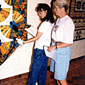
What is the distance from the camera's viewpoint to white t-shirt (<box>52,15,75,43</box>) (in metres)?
1.36

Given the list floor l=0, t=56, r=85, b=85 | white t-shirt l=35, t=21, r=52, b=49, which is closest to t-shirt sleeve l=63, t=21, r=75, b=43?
white t-shirt l=35, t=21, r=52, b=49

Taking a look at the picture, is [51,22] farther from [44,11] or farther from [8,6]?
[8,6]

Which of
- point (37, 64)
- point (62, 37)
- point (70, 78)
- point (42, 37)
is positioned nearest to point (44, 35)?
point (42, 37)

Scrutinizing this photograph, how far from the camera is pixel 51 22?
159cm

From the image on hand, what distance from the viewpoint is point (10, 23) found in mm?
1996

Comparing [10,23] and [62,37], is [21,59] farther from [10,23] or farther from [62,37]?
[62,37]

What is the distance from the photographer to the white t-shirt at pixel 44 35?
151 centimetres

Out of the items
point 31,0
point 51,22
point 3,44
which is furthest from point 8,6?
point 51,22

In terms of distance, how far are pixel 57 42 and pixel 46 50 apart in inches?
6.1

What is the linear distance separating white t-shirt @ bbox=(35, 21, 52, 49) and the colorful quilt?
25.1 inches

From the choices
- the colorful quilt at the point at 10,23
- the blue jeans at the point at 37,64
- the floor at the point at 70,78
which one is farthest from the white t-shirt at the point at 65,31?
the floor at the point at 70,78

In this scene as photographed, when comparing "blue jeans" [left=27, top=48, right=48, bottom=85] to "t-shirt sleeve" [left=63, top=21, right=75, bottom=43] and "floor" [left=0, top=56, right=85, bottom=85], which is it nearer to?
"t-shirt sleeve" [left=63, top=21, right=75, bottom=43]

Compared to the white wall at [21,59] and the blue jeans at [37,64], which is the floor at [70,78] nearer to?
the white wall at [21,59]

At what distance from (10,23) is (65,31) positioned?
3.23 feet
